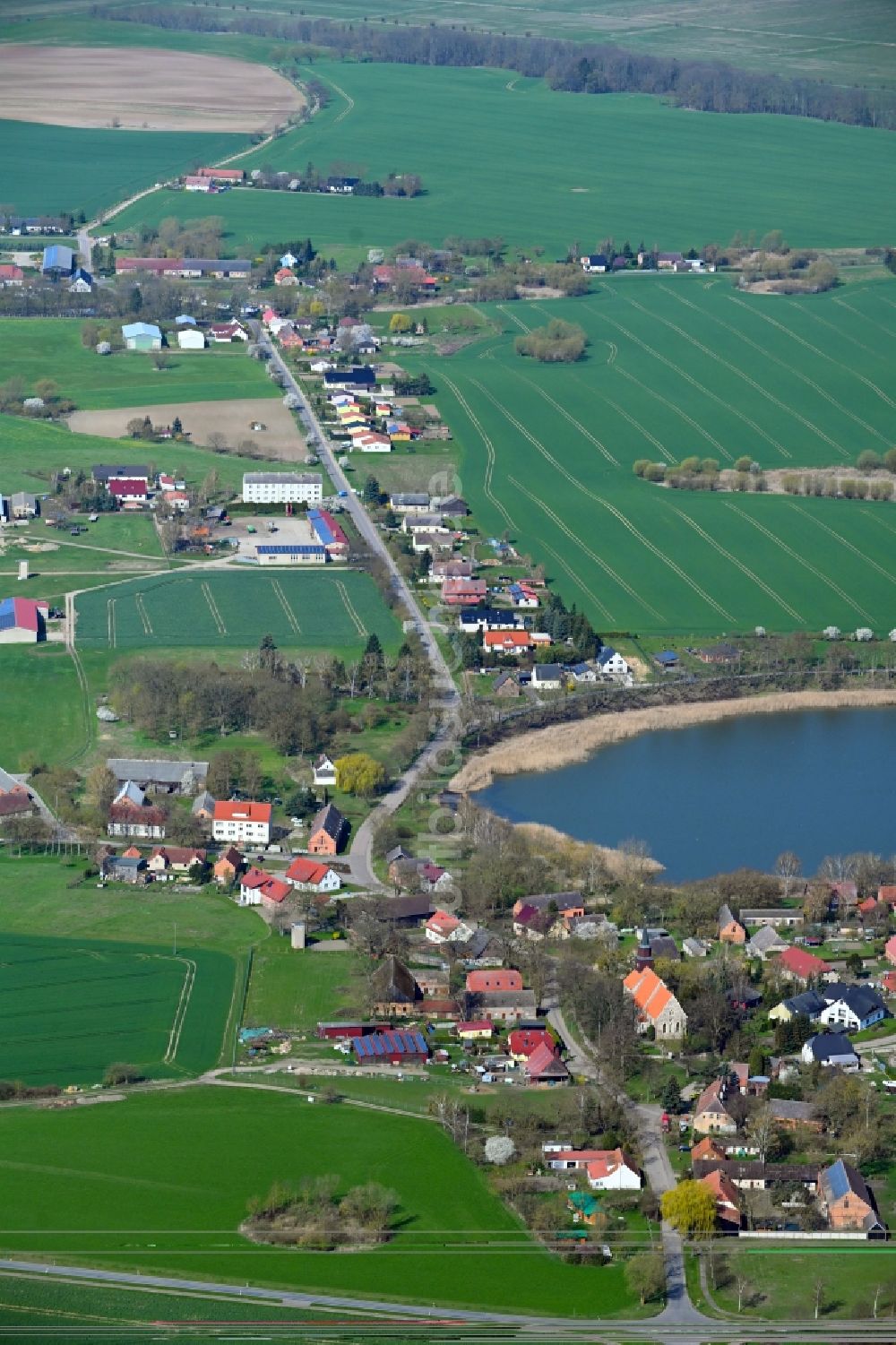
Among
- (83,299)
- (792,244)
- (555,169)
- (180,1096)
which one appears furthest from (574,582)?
(555,169)

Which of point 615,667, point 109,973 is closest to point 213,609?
point 615,667

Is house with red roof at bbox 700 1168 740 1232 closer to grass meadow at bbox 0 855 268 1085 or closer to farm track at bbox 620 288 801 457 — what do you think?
grass meadow at bbox 0 855 268 1085

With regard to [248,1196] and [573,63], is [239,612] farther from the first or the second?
[573,63]

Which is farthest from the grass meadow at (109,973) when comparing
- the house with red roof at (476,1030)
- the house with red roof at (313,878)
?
the house with red roof at (476,1030)

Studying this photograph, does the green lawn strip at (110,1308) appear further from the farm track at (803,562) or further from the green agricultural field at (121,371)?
the green agricultural field at (121,371)

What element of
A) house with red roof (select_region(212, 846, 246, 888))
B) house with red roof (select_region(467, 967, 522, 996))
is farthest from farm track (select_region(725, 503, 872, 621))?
house with red roof (select_region(467, 967, 522, 996))

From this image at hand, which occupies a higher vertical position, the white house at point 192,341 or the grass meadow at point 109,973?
the grass meadow at point 109,973

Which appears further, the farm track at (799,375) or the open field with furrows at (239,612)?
the farm track at (799,375)
